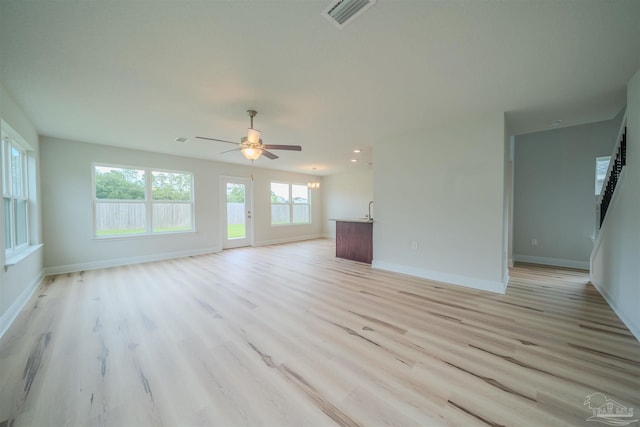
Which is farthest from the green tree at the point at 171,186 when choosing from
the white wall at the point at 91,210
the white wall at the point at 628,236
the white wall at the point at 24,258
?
the white wall at the point at 628,236

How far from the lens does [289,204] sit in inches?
328

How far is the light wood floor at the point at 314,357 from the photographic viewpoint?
1378mm

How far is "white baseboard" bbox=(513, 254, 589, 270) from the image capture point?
4.60 meters

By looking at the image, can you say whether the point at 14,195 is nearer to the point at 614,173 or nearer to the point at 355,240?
the point at 355,240

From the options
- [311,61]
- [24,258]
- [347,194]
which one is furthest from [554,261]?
[24,258]

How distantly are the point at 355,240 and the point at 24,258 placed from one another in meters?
5.15

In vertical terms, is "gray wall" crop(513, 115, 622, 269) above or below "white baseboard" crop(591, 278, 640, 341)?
above

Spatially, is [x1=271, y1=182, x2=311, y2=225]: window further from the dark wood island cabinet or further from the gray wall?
the gray wall

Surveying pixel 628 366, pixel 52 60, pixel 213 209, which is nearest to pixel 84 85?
pixel 52 60

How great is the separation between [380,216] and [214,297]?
313 centimetres

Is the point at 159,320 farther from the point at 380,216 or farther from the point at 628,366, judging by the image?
the point at 628,366

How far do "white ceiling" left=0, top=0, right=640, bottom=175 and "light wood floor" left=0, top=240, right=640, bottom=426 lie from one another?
8.20 feet

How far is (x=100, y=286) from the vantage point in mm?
3564

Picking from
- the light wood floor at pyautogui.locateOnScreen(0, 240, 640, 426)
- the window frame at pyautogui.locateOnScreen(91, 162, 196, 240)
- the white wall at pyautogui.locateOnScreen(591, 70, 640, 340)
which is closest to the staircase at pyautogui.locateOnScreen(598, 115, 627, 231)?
the white wall at pyautogui.locateOnScreen(591, 70, 640, 340)
